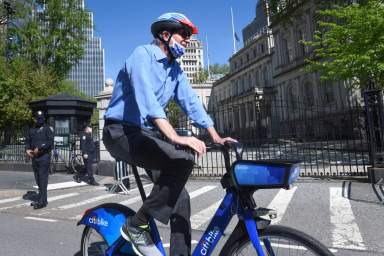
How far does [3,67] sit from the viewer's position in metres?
33.7

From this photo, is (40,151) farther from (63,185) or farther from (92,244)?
(92,244)

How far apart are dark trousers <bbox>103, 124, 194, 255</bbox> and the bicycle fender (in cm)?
50

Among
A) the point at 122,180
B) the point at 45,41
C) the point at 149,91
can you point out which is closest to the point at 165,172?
the point at 149,91

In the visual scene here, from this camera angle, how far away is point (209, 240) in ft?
9.04

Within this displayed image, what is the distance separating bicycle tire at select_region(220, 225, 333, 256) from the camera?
2.38 meters

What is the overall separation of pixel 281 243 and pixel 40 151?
702cm

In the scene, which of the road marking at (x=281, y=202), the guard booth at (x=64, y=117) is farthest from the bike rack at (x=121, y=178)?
the guard booth at (x=64, y=117)

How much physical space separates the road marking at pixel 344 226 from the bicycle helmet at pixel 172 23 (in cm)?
332

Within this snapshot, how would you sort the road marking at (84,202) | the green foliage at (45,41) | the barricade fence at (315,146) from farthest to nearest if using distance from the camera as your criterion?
1. the green foliage at (45,41)
2. the barricade fence at (315,146)
3. the road marking at (84,202)

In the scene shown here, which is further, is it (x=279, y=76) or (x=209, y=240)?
(x=279, y=76)

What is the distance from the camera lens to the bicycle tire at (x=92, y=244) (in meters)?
3.53

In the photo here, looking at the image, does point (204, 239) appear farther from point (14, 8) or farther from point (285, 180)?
point (14, 8)

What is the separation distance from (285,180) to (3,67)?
35428mm

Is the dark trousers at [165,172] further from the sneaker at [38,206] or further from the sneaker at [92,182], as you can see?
the sneaker at [92,182]
